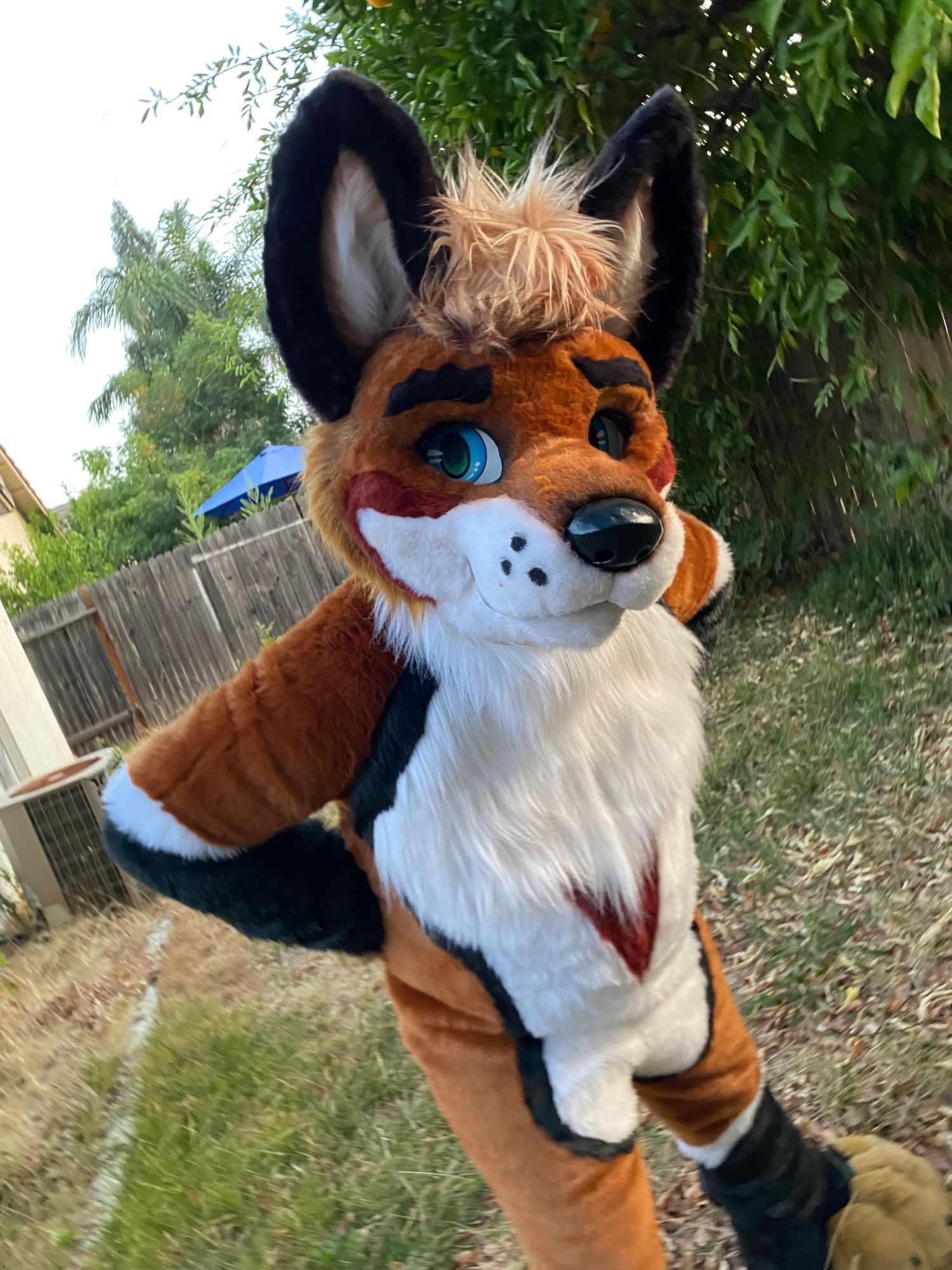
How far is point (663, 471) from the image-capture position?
1.27 meters

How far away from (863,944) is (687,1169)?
2.56 feet

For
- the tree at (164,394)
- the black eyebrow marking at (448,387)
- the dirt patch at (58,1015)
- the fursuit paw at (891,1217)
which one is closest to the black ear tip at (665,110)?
the black eyebrow marking at (448,387)

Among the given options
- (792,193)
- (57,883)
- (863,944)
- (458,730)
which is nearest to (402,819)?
(458,730)

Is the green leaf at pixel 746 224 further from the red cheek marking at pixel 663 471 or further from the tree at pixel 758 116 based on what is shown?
the red cheek marking at pixel 663 471

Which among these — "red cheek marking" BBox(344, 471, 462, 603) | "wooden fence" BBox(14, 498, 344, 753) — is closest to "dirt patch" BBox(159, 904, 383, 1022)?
"red cheek marking" BBox(344, 471, 462, 603)

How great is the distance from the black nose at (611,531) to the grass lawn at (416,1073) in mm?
1469

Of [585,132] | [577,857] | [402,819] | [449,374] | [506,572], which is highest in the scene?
Result: [585,132]

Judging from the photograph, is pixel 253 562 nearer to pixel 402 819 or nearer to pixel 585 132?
pixel 585 132

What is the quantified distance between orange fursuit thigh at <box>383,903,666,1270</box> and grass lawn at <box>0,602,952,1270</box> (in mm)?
720

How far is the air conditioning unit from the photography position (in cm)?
464

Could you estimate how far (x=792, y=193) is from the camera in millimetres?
2488

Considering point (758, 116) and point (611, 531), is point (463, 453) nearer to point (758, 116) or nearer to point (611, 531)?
point (611, 531)

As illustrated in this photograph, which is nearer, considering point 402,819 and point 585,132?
point 402,819

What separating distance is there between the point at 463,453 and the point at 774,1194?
1.23 m
